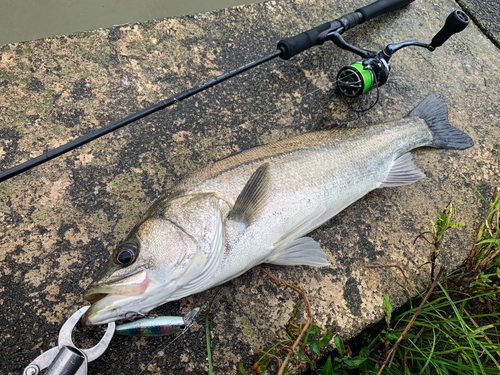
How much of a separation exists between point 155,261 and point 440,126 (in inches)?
94.3

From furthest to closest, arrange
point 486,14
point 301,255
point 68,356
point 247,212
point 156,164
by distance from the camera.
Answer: point 486,14
point 156,164
point 301,255
point 247,212
point 68,356

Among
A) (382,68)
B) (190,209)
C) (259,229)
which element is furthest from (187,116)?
(382,68)

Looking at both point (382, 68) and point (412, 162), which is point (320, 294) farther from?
point (382, 68)

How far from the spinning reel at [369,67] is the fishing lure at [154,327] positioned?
2.11m

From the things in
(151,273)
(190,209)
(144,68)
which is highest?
(144,68)

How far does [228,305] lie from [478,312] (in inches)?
72.4

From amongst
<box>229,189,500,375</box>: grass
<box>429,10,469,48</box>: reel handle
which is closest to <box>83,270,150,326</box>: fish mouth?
<box>229,189,500,375</box>: grass

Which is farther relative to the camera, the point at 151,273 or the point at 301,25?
the point at 301,25

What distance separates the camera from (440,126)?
8.82 ft

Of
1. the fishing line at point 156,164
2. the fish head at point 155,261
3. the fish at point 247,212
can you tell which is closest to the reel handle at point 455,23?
the fish at point 247,212

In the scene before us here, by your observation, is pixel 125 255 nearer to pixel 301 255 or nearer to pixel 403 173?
pixel 301 255

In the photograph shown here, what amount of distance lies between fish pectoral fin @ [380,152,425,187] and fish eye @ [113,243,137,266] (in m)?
1.79

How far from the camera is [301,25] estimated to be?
10.5ft

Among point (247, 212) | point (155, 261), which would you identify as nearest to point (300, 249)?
point (247, 212)
